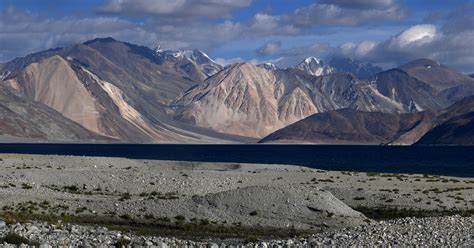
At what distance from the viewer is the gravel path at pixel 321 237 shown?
113 feet

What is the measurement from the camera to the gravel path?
34312mm

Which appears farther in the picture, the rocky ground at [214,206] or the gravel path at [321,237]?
the rocky ground at [214,206]

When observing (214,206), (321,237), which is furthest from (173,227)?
(321,237)

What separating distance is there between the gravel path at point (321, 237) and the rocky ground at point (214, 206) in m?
0.09

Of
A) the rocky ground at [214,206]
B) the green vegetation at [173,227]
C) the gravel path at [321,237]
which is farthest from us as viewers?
the green vegetation at [173,227]

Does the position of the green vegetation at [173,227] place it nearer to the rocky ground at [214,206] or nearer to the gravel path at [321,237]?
the rocky ground at [214,206]

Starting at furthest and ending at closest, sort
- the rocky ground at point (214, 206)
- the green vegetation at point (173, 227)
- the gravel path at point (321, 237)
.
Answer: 1. the green vegetation at point (173, 227)
2. the rocky ground at point (214, 206)
3. the gravel path at point (321, 237)

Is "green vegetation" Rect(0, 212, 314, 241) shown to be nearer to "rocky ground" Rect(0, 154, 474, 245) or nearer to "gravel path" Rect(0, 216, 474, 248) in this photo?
"rocky ground" Rect(0, 154, 474, 245)

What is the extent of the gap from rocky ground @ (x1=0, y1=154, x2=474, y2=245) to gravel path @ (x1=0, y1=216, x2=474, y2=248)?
0.09 m

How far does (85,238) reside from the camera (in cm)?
3509

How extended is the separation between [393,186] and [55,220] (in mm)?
38228

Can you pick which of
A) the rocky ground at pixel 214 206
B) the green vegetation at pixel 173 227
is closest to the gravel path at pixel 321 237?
the rocky ground at pixel 214 206

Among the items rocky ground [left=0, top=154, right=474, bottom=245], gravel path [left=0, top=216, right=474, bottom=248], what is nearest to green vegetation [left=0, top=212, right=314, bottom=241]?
rocky ground [left=0, top=154, right=474, bottom=245]

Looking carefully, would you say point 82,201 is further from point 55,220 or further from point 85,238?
point 85,238
